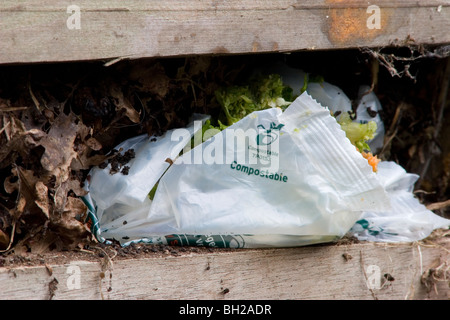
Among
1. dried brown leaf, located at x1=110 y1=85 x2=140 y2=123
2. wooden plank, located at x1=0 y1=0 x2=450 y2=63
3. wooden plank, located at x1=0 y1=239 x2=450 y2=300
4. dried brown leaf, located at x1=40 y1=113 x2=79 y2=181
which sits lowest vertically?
wooden plank, located at x1=0 y1=239 x2=450 y2=300

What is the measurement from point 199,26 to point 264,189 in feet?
1.85

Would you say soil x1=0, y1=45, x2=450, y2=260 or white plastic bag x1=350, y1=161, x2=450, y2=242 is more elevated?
soil x1=0, y1=45, x2=450, y2=260

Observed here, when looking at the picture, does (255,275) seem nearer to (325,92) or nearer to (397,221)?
(397,221)

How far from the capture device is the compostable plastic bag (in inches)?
68.3

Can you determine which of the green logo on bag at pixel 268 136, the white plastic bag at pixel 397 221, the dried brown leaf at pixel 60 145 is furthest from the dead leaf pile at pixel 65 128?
the white plastic bag at pixel 397 221

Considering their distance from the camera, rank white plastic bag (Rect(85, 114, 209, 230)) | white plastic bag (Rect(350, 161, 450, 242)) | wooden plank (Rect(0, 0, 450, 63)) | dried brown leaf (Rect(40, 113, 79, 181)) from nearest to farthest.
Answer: wooden plank (Rect(0, 0, 450, 63)), dried brown leaf (Rect(40, 113, 79, 181)), white plastic bag (Rect(85, 114, 209, 230)), white plastic bag (Rect(350, 161, 450, 242))

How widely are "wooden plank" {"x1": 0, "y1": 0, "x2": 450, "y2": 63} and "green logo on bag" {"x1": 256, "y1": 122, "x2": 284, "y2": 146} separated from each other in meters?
0.25

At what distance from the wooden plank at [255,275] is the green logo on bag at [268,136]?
0.37 meters

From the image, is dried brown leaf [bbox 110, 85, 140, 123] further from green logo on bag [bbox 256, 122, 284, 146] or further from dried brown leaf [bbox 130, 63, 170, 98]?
green logo on bag [bbox 256, 122, 284, 146]

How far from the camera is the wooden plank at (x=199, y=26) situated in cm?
157

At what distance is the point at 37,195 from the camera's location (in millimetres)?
1653

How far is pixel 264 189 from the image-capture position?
1789 mm

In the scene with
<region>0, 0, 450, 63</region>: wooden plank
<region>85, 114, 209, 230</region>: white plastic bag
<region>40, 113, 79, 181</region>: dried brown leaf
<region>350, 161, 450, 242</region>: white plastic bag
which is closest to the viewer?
<region>0, 0, 450, 63</region>: wooden plank

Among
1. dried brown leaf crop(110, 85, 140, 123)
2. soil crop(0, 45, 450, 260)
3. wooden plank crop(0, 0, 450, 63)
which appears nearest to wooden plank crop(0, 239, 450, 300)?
soil crop(0, 45, 450, 260)
